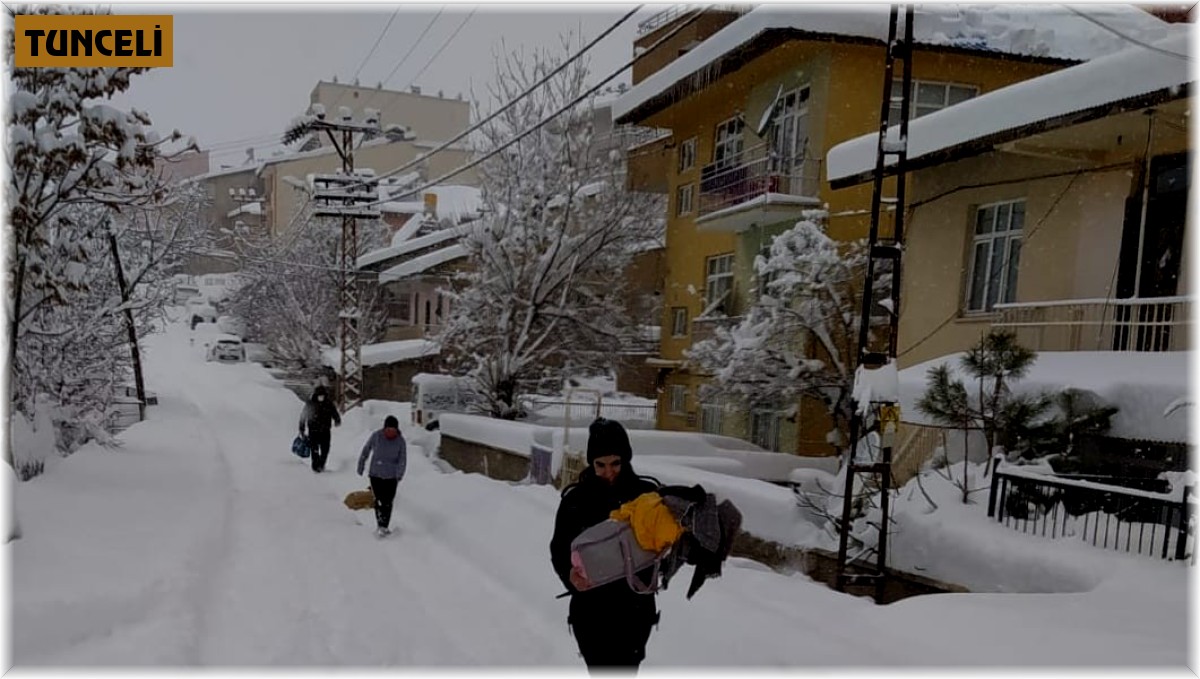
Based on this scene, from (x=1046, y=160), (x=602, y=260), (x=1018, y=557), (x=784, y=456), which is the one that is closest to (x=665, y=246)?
(x=602, y=260)

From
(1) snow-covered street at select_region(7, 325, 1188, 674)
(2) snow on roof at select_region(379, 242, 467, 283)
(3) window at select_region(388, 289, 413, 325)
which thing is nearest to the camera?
(1) snow-covered street at select_region(7, 325, 1188, 674)

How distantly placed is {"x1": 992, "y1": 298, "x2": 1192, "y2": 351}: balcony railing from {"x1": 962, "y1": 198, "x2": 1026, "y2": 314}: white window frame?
3.23ft

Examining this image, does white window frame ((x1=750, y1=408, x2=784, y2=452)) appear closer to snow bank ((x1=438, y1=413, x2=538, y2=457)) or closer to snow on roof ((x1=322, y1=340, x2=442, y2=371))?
A: snow bank ((x1=438, y1=413, x2=538, y2=457))

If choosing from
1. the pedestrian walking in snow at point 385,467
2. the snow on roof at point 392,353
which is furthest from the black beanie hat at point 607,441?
the snow on roof at point 392,353

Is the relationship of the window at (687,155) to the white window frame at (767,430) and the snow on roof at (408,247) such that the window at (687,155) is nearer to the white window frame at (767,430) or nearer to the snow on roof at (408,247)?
the white window frame at (767,430)

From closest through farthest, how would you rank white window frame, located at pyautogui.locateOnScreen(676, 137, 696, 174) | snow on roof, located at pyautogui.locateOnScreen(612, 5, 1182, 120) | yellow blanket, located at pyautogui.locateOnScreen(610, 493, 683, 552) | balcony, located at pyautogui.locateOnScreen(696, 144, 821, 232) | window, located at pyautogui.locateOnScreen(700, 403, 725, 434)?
yellow blanket, located at pyautogui.locateOnScreen(610, 493, 683, 552), snow on roof, located at pyautogui.locateOnScreen(612, 5, 1182, 120), balcony, located at pyautogui.locateOnScreen(696, 144, 821, 232), window, located at pyautogui.locateOnScreen(700, 403, 725, 434), white window frame, located at pyautogui.locateOnScreen(676, 137, 696, 174)

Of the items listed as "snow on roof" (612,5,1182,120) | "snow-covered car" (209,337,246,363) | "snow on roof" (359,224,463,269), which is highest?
"snow on roof" (612,5,1182,120)

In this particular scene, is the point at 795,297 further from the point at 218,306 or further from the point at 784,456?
the point at 218,306

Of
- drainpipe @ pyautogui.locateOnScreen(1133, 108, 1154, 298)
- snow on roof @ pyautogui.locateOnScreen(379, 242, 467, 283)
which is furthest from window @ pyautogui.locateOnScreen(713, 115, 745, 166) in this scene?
snow on roof @ pyautogui.locateOnScreen(379, 242, 467, 283)

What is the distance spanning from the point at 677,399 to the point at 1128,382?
1257 cm

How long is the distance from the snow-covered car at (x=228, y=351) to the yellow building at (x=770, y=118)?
26.1 metres

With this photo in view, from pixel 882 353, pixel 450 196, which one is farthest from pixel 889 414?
pixel 450 196

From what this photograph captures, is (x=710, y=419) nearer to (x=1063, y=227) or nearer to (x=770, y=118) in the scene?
(x=770, y=118)

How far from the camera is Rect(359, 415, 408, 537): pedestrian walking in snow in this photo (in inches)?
343
